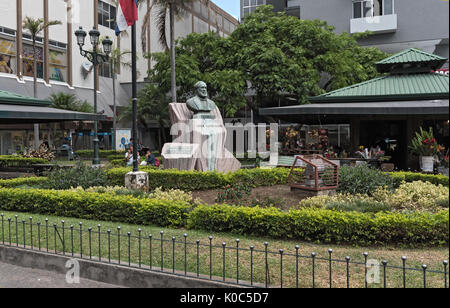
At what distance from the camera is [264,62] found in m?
23.2

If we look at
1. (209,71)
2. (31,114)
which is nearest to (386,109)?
(31,114)

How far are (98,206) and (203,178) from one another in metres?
4.26

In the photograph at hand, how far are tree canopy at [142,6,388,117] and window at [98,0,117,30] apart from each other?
725 inches

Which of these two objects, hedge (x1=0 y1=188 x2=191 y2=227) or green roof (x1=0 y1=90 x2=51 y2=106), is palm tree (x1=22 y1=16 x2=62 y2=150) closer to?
green roof (x1=0 y1=90 x2=51 y2=106)

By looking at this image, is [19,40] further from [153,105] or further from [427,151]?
[427,151]

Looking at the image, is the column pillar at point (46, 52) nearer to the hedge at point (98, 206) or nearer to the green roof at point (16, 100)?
the green roof at point (16, 100)

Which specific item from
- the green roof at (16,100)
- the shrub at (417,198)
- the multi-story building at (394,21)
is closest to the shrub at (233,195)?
the shrub at (417,198)

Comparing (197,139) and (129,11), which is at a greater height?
(129,11)

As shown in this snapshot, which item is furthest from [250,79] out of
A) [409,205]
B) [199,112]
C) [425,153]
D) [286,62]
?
[409,205]

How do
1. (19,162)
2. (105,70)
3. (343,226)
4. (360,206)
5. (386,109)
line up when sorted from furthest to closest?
(105,70) → (19,162) → (386,109) → (360,206) → (343,226)

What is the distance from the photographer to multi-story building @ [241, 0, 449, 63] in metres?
30.6

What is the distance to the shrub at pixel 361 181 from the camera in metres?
10.7
